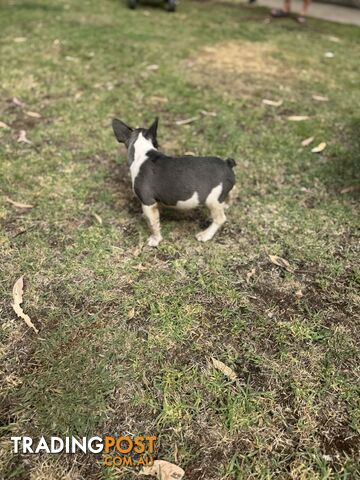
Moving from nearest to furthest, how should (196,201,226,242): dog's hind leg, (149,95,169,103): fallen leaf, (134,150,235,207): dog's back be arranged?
(134,150,235,207): dog's back, (196,201,226,242): dog's hind leg, (149,95,169,103): fallen leaf

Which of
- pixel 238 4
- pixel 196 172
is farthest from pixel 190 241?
pixel 238 4

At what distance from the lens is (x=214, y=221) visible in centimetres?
288

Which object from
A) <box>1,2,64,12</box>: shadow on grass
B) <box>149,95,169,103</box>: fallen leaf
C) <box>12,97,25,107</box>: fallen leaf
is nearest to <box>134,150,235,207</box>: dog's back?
<box>149,95,169,103</box>: fallen leaf

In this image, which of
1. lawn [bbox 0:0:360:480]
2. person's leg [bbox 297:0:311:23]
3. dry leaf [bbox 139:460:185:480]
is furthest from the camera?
person's leg [bbox 297:0:311:23]

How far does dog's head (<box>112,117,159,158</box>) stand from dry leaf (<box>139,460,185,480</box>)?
1.99 m

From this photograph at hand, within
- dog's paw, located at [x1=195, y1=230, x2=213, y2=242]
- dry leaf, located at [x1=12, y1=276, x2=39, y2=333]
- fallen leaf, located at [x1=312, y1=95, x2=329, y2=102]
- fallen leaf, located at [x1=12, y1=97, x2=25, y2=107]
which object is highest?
fallen leaf, located at [x1=312, y1=95, x2=329, y2=102]

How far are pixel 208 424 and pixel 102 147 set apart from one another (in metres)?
2.74

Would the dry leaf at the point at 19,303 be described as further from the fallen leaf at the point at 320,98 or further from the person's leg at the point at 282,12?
the person's leg at the point at 282,12

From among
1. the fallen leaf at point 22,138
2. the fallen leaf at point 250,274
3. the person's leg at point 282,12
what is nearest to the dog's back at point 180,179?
the fallen leaf at point 250,274

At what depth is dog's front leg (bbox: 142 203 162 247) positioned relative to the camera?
9.07ft

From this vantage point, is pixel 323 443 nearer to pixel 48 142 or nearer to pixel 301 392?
pixel 301 392

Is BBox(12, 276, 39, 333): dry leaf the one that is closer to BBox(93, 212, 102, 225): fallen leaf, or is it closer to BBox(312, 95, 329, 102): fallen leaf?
BBox(93, 212, 102, 225): fallen leaf

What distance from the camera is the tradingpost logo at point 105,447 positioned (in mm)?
1890

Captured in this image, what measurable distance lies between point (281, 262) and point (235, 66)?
3658 mm
